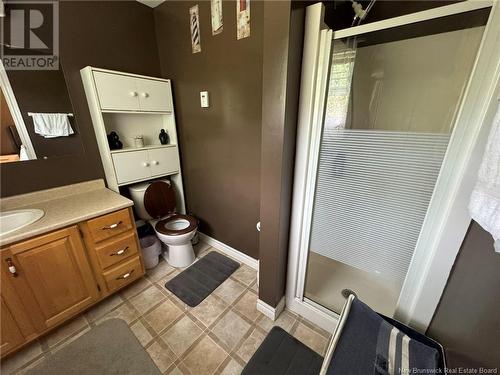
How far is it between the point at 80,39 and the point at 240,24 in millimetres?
1224

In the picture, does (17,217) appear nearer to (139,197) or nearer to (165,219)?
(139,197)

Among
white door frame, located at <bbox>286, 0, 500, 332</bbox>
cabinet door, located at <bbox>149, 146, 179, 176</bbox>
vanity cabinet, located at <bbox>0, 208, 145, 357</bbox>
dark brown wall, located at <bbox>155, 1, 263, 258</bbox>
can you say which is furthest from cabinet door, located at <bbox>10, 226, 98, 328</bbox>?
white door frame, located at <bbox>286, 0, 500, 332</bbox>

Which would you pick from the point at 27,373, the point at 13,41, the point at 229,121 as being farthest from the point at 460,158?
the point at 13,41

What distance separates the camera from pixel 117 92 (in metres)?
1.57

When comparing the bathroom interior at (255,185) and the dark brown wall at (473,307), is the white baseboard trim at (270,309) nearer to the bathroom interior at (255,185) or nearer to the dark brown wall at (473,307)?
the bathroom interior at (255,185)

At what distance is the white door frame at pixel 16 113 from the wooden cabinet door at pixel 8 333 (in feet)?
3.21

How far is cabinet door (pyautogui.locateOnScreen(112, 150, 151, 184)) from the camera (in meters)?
1.67

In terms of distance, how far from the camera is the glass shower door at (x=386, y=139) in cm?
84

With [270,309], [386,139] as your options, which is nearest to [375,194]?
[386,139]

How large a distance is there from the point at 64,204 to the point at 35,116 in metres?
0.65

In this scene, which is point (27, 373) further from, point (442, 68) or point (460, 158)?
point (442, 68)

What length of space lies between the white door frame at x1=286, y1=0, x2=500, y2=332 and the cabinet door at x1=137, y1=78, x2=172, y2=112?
1.41m

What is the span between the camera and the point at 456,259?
824mm

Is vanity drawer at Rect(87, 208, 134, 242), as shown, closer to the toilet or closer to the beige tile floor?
the toilet
